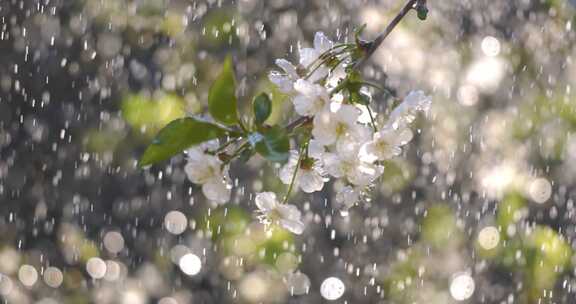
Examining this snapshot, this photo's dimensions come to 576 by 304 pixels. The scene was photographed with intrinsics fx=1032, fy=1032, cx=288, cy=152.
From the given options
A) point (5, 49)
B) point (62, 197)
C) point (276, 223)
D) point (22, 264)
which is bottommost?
point (22, 264)

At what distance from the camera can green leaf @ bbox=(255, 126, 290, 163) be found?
35 centimetres

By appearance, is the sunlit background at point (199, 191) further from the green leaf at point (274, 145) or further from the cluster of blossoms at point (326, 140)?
the green leaf at point (274, 145)

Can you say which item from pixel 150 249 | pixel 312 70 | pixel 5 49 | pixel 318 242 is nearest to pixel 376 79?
pixel 318 242

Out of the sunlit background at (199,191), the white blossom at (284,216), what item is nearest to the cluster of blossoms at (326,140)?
the white blossom at (284,216)

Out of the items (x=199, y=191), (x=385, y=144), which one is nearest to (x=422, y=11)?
(x=385, y=144)

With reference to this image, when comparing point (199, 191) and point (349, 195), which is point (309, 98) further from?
A: point (199, 191)

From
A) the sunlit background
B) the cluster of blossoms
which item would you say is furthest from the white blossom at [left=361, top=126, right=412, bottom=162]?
the sunlit background

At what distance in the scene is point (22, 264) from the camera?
2.23 m

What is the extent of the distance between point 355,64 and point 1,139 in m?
1.90

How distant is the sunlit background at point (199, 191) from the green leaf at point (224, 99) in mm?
1745

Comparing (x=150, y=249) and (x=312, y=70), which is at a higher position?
(x=312, y=70)

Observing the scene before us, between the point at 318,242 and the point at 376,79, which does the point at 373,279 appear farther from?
the point at 376,79

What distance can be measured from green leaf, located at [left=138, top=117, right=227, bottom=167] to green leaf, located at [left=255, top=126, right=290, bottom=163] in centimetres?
2

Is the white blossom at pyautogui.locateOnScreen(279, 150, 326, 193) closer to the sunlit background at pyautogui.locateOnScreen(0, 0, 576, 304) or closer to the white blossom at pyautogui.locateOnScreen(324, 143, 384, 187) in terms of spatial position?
the white blossom at pyautogui.locateOnScreen(324, 143, 384, 187)
